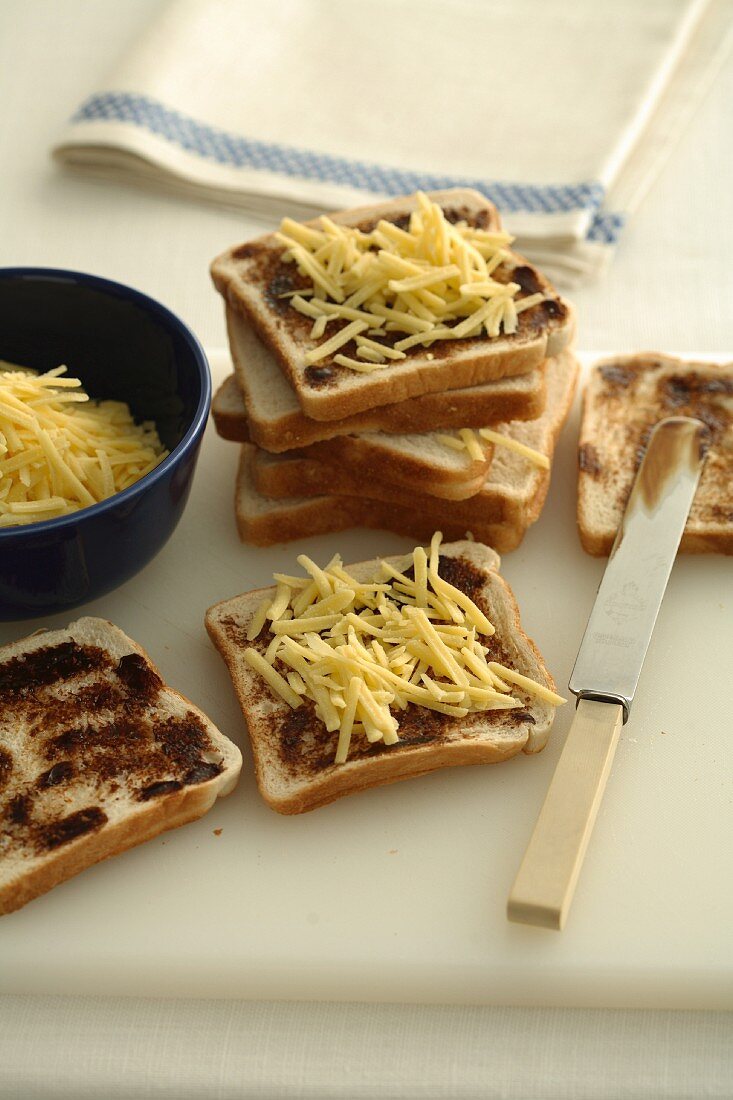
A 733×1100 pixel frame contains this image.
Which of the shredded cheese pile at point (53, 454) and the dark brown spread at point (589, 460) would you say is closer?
the shredded cheese pile at point (53, 454)

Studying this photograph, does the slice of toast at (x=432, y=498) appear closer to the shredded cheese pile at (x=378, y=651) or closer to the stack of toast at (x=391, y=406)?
the stack of toast at (x=391, y=406)

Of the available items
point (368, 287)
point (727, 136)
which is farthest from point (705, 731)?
point (727, 136)

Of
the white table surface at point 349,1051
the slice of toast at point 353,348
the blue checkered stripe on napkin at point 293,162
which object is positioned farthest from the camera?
the blue checkered stripe on napkin at point 293,162

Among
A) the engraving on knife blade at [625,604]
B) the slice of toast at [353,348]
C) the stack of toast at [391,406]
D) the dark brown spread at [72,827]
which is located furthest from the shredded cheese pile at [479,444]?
the dark brown spread at [72,827]

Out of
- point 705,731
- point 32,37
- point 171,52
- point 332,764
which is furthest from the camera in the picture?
point 32,37

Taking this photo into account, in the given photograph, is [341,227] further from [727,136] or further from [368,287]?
[727,136]

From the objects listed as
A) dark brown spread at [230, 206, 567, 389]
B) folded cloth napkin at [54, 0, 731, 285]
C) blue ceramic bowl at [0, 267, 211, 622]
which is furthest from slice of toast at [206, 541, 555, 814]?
folded cloth napkin at [54, 0, 731, 285]

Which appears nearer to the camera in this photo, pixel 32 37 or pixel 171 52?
pixel 171 52

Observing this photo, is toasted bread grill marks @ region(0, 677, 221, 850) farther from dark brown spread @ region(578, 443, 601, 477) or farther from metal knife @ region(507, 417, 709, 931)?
dark brown spread @ region(578, 443, 601, 477)

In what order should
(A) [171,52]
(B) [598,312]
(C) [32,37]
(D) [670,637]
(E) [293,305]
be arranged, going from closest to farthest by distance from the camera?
(D) [670,637], (E) [293,305], (B) [598,312], (A) [171,52], (C) [32,37]
